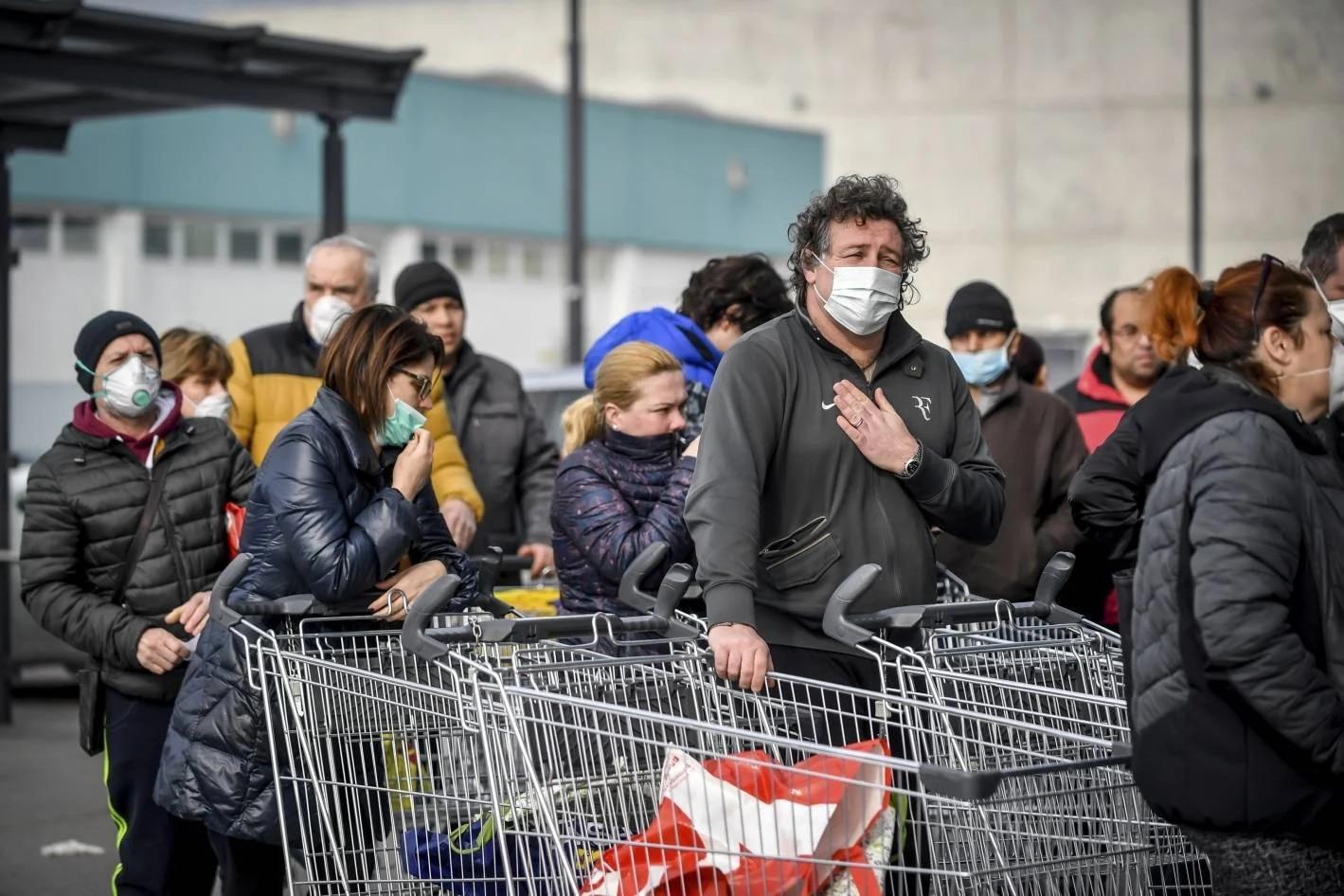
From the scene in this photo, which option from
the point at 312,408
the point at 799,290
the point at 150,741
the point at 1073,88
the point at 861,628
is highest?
the point at 1073,88

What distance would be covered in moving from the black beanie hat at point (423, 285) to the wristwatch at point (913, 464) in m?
3.14

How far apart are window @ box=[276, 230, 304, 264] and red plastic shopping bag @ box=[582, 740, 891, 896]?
95.5ft

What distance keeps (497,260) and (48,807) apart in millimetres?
28436

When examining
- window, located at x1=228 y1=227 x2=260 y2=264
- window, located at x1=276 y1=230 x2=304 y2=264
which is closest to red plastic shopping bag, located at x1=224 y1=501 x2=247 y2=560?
window, located at x1=228 y1=227 x2=260 y2=264

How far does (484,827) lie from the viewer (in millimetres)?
4223

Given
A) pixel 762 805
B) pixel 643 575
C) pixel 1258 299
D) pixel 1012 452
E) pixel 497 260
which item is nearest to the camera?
pixel 1258 299

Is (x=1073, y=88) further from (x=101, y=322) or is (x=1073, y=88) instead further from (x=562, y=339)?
(x=101, y=322)

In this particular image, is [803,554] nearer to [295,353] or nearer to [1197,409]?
[1197,409]

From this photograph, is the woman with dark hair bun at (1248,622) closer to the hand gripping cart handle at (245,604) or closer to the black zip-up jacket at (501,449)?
the hand gripping cart handle at (245,604)

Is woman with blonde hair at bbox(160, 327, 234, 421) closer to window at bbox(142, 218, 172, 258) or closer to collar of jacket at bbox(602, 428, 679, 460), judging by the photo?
collar of jacket at bbox(602, 428, 679, 460)

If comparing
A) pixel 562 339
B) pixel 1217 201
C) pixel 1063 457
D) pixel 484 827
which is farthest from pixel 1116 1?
pixel 484 827

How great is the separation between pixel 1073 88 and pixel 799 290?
42.6 meters

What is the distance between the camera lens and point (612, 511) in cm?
525

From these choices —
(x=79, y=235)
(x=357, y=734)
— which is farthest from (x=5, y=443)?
(x=79, y=235)
